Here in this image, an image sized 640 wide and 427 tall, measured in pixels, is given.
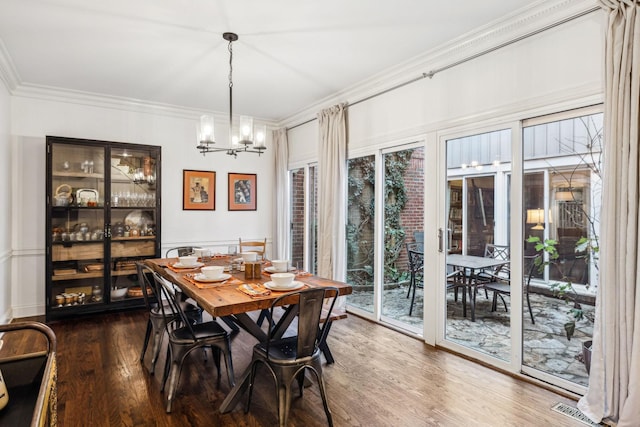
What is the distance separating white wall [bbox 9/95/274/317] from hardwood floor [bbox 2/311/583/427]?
131cm

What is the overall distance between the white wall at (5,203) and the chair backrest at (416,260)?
4303mm

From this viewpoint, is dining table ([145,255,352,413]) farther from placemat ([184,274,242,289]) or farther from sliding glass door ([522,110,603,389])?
sliding glass door ([522,110,603,389])

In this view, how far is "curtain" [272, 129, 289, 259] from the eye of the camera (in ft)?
19.3

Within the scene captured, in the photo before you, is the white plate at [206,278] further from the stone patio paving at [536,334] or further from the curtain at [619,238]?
the curtain at [619,238]

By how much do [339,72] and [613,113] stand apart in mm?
2489

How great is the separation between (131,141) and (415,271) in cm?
400

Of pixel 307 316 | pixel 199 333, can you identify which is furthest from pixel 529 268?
pixel 199 333

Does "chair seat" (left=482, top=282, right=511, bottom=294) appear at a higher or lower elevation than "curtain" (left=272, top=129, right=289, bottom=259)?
lower

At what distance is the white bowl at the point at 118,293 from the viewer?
465 centimetres

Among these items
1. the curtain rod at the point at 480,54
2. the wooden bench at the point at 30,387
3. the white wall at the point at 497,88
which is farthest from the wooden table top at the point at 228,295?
the curtain rod at the point at 480,54

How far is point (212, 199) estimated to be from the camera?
561 cm

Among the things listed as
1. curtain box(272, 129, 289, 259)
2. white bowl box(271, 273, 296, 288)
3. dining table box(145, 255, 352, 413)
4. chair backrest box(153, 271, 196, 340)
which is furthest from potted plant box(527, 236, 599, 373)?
curtain box(272, 129, 289, 259)

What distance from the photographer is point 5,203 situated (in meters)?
4.11

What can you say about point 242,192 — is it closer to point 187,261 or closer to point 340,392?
point 187,261
